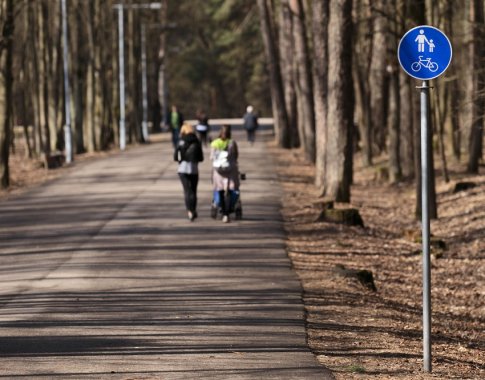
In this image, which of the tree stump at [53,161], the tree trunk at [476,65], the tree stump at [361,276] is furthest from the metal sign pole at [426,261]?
the tree stump at [53,161]

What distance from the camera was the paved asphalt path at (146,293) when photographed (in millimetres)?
10797

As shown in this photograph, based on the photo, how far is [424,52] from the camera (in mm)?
10969

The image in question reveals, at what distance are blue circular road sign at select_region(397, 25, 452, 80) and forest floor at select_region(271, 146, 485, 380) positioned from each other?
256cm

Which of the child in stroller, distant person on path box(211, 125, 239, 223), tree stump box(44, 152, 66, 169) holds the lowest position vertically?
tree stump box(44, 152, 66, 169)

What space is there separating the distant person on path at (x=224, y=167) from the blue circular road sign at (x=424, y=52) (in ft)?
42.3

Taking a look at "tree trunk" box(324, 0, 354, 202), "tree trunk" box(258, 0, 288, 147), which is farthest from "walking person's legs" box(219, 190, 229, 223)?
"tree trunk" box(258, 0, 288, 147)

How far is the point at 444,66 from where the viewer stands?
430 inches

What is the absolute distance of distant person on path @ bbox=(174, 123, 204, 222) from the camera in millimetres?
23844

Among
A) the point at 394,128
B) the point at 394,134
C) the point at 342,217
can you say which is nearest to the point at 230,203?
the point at 342,217

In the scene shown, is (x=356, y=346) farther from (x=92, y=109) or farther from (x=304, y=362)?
(x=92, y=109)

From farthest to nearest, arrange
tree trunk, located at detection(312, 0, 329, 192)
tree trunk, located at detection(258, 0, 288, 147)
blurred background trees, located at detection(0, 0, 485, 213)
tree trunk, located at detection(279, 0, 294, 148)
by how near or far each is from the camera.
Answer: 1. tree trunk, located at detection(258, 0, 288, 147)
2. tree trunk, located at detection(279, 0, 294, 148)
3. tree trunk, located at detection(312, 0, 329, 192)
4. blurred background trees, located at detection(0, 0, 485, 213)

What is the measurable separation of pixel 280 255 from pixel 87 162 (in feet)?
88.6

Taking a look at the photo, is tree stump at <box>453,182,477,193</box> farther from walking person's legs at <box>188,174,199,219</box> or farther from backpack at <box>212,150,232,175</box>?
walking person's legs at <box>188,174,199,219</box>

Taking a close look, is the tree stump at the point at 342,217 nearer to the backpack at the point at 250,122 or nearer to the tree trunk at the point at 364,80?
the tree trunk at the point at 364,80
